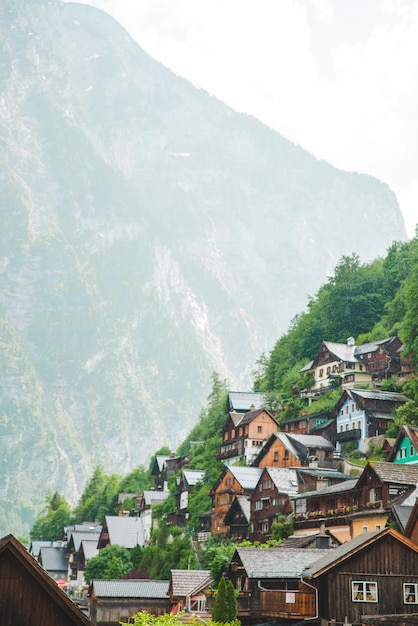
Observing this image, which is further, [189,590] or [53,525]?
[53,525]

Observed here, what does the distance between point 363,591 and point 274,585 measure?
5.98 metres

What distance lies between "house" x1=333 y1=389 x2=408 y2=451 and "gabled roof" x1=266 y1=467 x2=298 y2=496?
10.5m

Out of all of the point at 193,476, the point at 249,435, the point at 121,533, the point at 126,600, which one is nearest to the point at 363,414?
the point at 249,435

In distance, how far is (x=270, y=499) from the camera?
72.1 meters

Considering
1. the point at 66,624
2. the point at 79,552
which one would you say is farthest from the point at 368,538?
the point at 79,552

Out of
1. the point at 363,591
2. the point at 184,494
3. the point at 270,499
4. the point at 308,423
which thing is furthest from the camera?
the point at 184,494

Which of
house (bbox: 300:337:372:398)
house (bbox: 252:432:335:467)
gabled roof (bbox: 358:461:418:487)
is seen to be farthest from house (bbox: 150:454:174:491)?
gabled roof (bbox: 358:461:418:487)

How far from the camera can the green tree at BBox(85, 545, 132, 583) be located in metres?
89.4

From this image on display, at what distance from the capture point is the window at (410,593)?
40844 mm

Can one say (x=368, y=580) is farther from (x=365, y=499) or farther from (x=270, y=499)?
(x=270, y=499)

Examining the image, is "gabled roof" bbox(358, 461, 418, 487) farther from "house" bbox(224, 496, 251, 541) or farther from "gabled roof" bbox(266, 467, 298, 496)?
"house" bbox(224, 496, 251, 541)

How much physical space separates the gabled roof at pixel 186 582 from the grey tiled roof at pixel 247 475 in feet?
55.6

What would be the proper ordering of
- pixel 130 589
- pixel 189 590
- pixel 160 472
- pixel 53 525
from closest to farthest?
1. pixel 189 590
2. pixel 130 589
3. pixel 160 472
4. pixel 53 525

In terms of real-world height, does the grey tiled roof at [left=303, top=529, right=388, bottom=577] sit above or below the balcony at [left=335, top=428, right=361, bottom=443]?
below
